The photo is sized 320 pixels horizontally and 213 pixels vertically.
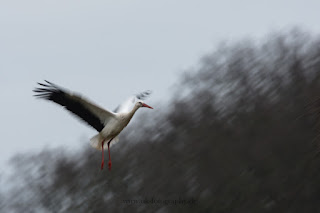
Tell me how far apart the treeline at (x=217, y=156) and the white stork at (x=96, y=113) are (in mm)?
6964

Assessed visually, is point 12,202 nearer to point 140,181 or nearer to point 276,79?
point 140,181

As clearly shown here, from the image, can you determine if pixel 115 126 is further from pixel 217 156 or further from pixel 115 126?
pixel 217 156

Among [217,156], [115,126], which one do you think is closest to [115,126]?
[115,126]

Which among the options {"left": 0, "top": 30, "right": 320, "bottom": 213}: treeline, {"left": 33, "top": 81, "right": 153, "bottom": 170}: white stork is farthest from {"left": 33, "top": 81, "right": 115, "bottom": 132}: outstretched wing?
{"left": 0, "top": 30, "right": 320, "bottom": 213}: treeline

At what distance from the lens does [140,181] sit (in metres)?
20.2

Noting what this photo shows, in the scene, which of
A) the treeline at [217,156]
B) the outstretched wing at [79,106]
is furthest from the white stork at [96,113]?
the treeline at [217,156]

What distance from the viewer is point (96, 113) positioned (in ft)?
39.5

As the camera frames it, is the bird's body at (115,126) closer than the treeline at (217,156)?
Yes

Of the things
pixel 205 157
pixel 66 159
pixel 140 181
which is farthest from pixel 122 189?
pixel 66 159

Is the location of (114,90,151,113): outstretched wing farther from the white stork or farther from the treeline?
the treeline

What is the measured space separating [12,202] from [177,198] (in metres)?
6.18

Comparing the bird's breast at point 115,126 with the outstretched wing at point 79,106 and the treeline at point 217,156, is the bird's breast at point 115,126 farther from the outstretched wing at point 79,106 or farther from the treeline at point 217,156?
the treeline at point 217,156

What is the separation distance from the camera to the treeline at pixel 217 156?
19875mm

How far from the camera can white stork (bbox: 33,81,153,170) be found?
36.9 feet
